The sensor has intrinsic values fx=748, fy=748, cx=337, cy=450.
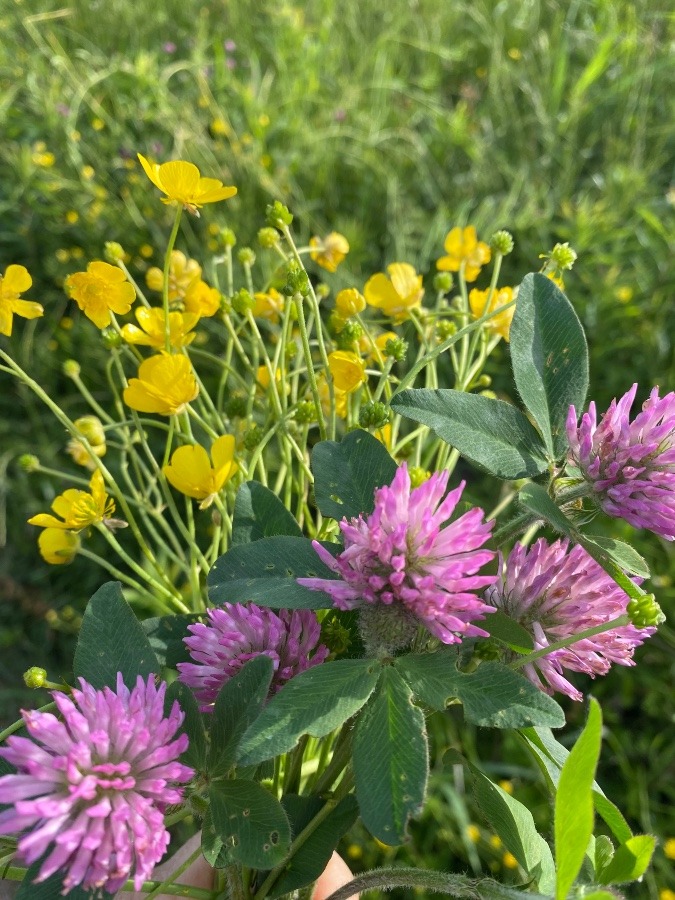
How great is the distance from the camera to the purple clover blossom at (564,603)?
0.47 metres

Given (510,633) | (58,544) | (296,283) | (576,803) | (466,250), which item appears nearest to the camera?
(576,803)

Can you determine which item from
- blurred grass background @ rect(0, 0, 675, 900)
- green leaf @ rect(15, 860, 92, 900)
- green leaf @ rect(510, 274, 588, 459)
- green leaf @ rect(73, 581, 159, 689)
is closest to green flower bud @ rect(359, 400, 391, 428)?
green leaf @ rect(510, 274, 588, 459)

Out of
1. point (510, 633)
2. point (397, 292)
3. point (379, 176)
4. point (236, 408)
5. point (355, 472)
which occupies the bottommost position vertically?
point (510, 633)

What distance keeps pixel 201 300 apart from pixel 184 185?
113 mm

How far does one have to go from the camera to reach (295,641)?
480 millimetres

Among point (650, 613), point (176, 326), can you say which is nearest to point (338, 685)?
point (650, 613)

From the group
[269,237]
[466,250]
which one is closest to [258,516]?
[269,237]

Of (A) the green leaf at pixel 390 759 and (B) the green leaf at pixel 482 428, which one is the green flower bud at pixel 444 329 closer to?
(B) the green leaf at pixel 482 428

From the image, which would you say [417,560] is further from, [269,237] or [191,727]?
[269,237]

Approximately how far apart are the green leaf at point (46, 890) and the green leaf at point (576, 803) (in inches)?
9.5

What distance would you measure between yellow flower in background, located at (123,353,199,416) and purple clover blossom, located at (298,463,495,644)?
0.21 m

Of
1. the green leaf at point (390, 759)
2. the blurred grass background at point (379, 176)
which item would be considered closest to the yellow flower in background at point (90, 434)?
the green leaf at point (390, 759)

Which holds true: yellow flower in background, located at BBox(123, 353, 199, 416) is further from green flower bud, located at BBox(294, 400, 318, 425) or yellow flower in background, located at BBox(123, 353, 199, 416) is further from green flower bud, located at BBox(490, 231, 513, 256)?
green flower bud, located at BBox(490, 231, 513, 256)

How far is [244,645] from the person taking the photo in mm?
481
